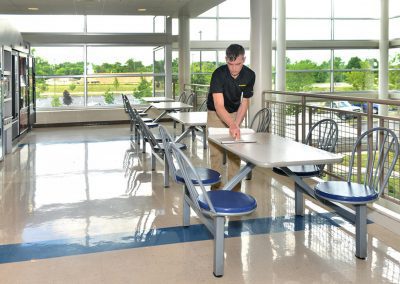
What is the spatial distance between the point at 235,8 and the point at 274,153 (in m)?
11.6

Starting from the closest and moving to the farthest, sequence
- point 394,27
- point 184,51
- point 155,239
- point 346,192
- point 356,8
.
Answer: point 346,192, point 155,239, point 184,51, point 394,27, point 356,8

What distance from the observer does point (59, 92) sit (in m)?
11.5

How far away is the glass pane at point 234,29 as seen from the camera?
13398 mm

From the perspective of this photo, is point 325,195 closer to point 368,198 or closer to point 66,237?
point 368,198

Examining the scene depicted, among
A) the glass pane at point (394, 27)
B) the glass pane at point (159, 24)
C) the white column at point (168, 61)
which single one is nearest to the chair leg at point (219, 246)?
the white column at point (168, 61)

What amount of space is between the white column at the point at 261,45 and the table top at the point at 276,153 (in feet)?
8.87

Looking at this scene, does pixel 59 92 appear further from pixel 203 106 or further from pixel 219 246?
pixel 219 246

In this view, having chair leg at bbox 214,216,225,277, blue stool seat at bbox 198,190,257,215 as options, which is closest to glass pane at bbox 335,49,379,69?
blue stool seat at bbox 198,190,257,215

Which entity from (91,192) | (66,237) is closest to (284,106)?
(91,192)

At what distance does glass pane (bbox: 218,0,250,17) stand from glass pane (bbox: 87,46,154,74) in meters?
2.96

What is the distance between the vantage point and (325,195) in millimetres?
2906

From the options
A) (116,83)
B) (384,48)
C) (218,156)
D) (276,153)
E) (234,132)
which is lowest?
(218,156)

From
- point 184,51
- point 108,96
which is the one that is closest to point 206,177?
point 184,51

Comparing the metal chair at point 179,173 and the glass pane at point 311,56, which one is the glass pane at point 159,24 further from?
the metal chair at point 179,173
